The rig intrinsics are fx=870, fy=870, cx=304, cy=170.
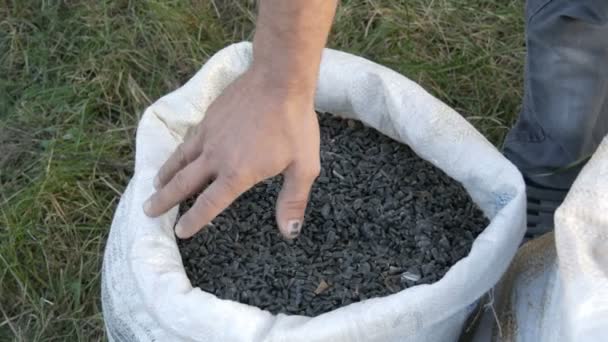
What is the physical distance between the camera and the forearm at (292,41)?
2.48 feet

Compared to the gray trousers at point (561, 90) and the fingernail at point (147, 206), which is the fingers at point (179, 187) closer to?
the fingernail at point (147, 206)

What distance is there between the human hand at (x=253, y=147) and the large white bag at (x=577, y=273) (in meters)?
0.25

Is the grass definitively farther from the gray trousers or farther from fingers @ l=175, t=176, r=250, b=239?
fingers @ l=175, t=176, r=250, b=239

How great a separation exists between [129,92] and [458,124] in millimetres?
681

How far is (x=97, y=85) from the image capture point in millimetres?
1521

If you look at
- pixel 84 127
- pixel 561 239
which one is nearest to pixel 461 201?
pixel 561 239

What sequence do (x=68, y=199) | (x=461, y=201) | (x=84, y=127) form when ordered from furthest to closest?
(x=84, y=127), (x=68, y=199), (x=461, y=201)

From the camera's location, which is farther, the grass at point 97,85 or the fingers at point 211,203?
the grass at point 97,85

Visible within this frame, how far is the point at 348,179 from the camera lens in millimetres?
1101

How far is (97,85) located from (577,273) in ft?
3.26

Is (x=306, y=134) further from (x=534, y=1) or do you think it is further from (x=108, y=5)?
(x=108, y=5)

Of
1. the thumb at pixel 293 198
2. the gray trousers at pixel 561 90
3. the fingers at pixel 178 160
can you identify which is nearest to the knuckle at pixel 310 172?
the thumb at pixel 293 198

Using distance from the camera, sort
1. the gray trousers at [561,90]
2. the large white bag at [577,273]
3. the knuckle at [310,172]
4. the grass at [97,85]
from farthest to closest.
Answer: the grass at [97,85] → the gray trousers at [561,90] → the knuckle at [310,172] → the large white bag at [577,273]

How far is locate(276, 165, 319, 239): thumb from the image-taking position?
854mm
